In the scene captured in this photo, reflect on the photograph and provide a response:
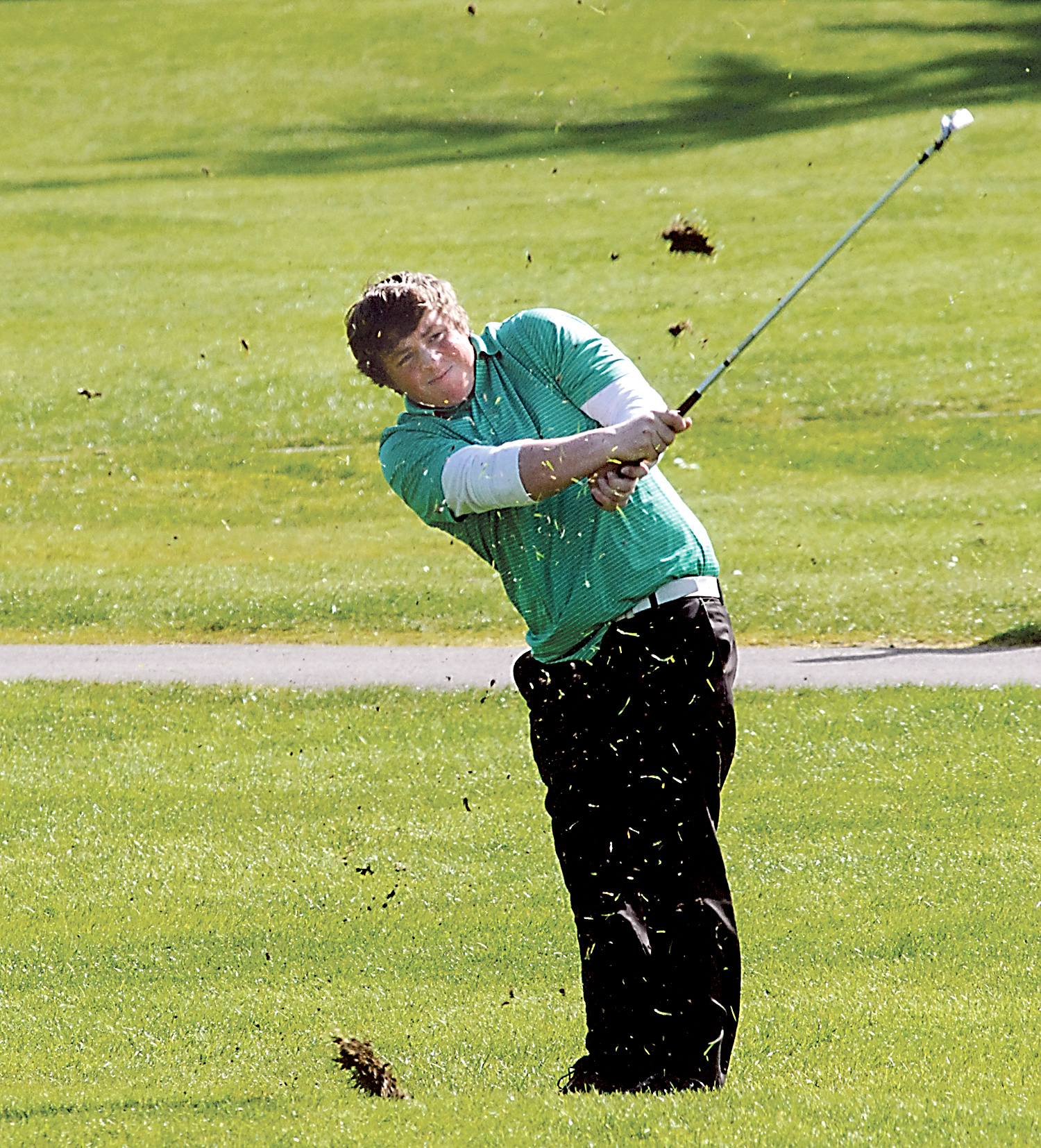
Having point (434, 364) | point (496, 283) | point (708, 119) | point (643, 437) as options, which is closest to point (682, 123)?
point (708, 119)

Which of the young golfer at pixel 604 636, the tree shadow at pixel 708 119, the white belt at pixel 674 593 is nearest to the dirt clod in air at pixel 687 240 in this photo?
the young golfer at pixel 604 636

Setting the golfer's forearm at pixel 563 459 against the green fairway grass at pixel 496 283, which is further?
the green fairway grass at pixel 496 283

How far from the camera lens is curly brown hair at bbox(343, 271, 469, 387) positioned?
14.1 feet

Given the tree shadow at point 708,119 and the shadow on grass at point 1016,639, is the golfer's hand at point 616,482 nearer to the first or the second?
the shadow on grass at point 1016,639

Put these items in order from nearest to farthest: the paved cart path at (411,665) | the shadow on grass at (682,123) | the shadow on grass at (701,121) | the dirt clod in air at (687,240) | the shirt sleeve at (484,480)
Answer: the shirt sleeve at (484,480), the dirt clod in air at (687,240), the paved cart path at (411,665), the shadow on grass at (682,123), the shadow on grass at (701,121)

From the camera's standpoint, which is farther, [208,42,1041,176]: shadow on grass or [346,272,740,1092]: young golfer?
[208,42,1041,176]: shadow on grass

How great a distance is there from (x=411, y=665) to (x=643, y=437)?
6775 mm

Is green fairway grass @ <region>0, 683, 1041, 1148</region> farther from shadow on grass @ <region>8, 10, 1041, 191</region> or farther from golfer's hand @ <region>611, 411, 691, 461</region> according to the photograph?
shadow on grass @ <region>8, 10, 1041, 191</region>

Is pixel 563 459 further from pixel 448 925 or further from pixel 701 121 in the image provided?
pixel 701 121

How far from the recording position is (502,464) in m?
4.25

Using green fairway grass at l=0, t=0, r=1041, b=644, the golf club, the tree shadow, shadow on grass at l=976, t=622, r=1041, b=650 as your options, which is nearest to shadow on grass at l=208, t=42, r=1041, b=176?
the tree shadow

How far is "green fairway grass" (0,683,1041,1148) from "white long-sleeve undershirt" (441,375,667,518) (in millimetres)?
1540

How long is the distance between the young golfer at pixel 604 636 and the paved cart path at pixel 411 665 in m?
5.36

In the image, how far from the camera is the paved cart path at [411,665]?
10.1 metres
